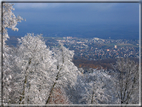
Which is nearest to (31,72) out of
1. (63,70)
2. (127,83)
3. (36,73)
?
(36,73)

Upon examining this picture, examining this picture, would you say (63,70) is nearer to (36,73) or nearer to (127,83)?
(36,73)

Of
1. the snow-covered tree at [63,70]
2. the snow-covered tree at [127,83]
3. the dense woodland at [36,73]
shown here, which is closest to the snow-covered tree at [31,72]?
the dense woodland at [36,73]

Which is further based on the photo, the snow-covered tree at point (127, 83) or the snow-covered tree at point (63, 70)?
the snow-covered tree at point (63, 70)

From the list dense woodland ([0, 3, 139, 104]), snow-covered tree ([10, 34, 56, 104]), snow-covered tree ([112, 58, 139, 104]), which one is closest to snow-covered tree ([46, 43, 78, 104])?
dense woodland ([0, 3, 139, 104])

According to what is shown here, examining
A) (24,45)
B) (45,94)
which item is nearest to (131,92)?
(45,94)

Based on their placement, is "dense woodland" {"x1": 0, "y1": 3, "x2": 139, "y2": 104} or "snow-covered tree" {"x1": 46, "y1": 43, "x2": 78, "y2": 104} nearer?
"dense woodland" {"x1": 0, "y1": 3, "x2": 139, "y2": 104}

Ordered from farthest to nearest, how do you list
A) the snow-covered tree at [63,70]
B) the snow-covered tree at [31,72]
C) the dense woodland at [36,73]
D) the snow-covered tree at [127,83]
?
the snow-covered tree at [63,70], the snow-covered tree at [127,83], the snow-covered tree at [31,72], the dense woodland at [36,73]

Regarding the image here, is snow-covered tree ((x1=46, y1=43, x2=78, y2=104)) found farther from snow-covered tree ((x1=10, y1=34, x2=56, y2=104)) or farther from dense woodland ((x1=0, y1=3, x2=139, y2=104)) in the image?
snow-covered tree ((x1=10, y1=34, x2=56, y2=104))

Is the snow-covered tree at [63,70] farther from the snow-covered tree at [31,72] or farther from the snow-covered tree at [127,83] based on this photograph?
the snow-covered tree at [127,83]

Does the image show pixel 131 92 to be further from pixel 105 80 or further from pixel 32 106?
pixel 32 106
